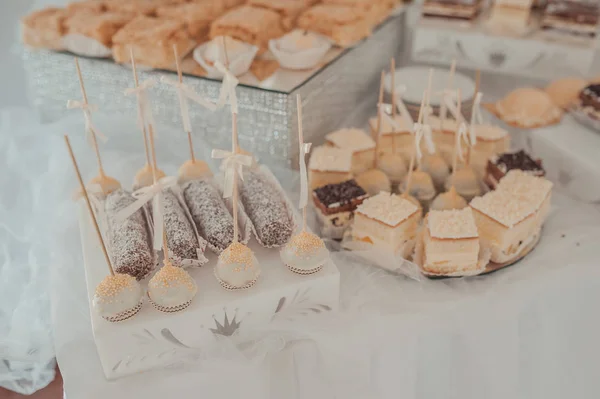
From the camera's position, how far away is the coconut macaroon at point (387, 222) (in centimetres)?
150

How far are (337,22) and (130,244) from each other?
126 centimetres

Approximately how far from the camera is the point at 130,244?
4.34ft

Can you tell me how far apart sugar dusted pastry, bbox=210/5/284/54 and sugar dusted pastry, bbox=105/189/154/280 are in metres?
0.90

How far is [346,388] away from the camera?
1374 millimetres

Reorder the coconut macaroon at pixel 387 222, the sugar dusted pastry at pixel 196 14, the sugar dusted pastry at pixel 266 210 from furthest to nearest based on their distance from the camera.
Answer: the sugar dusted pastry at pixel 196 14
the coconut macaroon at pixel 387 222
the sugar dusted pastry at pixel 266 210

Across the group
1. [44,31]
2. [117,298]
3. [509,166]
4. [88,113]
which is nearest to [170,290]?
[117,298]

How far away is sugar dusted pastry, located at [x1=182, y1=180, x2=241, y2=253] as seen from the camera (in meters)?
1.38

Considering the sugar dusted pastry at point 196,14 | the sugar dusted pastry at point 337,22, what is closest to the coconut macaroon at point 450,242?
the sugar dusted pastry at point 337,22

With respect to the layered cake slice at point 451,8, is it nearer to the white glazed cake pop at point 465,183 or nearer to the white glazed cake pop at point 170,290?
the white glazed cake pop at point 465,183

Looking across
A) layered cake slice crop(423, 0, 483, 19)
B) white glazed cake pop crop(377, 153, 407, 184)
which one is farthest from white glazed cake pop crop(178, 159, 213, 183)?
A: layered cake slice crop(423, 0, 483, 19)

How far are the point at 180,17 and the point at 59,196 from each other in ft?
2.78

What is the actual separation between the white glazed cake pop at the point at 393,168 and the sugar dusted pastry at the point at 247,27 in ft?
2.16

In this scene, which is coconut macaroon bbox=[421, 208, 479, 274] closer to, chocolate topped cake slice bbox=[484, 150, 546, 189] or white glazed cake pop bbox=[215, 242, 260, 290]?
chocolate topped cake slice bbox=[484, 150, 546, 189]

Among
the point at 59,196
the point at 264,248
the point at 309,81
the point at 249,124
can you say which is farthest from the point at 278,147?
the point at 59,196
